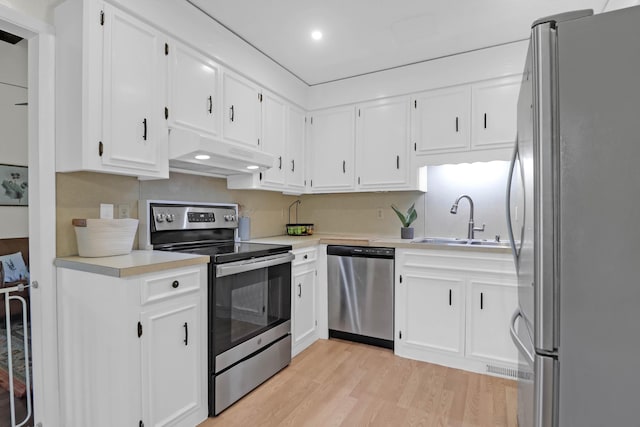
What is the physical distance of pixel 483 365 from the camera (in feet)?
8.19

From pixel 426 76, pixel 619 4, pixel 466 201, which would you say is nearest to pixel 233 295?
pixel 466 201

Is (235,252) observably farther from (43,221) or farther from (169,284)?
(43,221)

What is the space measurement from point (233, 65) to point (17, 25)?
1.23 m

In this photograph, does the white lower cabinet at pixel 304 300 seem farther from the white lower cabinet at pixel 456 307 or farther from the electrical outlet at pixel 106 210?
the electrical outlet at pixel 106 210

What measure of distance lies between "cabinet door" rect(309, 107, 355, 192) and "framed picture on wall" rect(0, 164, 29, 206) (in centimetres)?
228

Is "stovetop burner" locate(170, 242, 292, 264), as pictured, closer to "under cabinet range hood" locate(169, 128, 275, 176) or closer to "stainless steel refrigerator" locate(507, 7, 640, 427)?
"under cabinet range hood" locate(169, 128, 275, 176)

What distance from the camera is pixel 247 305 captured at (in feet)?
7.27

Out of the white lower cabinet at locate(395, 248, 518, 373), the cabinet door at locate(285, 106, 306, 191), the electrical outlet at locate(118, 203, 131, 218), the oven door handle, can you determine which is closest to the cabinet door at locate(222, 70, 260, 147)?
the cabinet door at locate(285, 106, 306, 191)

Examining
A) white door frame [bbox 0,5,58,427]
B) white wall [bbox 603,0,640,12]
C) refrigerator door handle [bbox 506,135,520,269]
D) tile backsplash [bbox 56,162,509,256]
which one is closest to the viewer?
refrigerator door handle [bbox 506,135,520,269]

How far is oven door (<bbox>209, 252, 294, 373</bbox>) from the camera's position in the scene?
6.42 feet

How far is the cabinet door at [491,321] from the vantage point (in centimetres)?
240

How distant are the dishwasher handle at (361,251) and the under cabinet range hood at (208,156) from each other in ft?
3.26

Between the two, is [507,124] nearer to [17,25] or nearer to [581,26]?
[581,26]

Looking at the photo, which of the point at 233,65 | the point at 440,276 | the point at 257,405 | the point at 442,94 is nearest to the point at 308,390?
the point at 257,405
